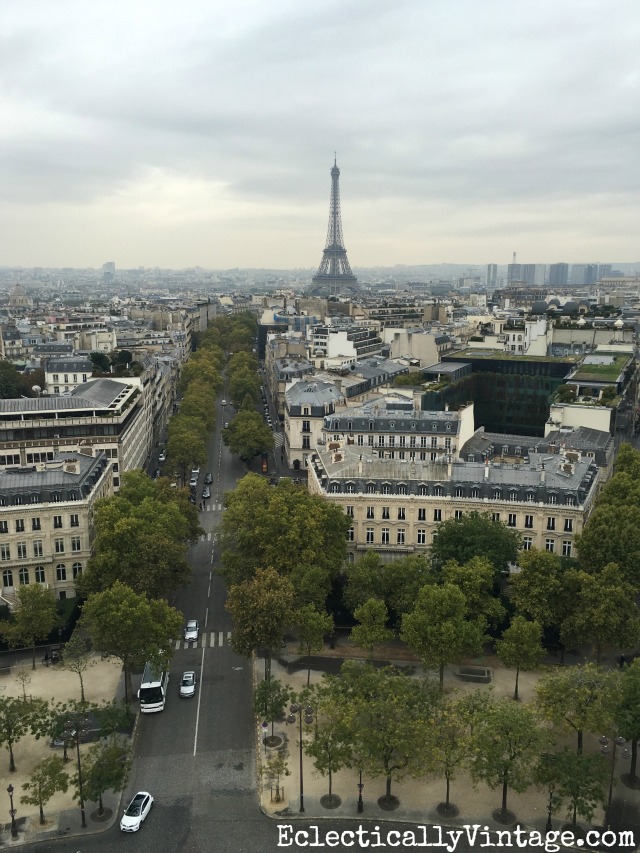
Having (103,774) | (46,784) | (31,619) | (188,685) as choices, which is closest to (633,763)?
(188,685)

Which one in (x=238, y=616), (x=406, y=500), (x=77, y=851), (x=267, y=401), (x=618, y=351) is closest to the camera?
(x=77, y=851)

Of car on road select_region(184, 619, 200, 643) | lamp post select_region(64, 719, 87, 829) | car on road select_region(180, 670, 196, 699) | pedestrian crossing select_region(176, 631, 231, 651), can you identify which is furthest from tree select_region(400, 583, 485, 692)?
lamp post select_region(64, 719, 87, 829)

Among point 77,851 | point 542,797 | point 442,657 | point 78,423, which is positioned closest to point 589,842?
point 542,797

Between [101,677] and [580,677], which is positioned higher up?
[580,677]

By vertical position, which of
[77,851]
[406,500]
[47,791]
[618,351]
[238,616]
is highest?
[618,351]

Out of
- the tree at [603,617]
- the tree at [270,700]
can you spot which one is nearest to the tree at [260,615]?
the tree at [270,700]

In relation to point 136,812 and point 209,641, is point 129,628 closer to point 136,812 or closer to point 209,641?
point 136,812

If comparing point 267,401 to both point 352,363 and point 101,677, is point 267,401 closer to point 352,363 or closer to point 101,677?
point 352,363
